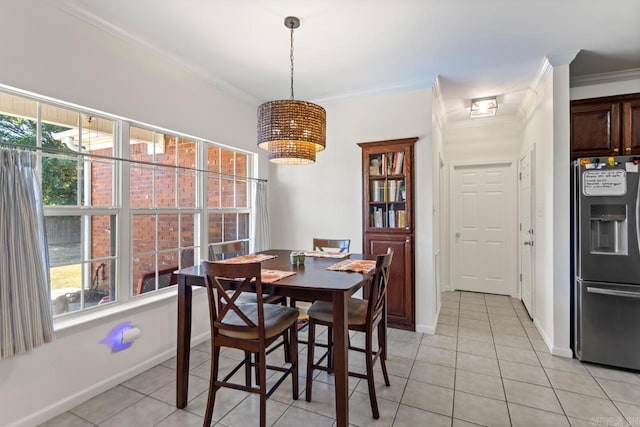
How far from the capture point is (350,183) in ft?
12.3

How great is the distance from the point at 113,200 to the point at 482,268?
4.89 metres

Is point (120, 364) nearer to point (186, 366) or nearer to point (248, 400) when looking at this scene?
point (186, 366)

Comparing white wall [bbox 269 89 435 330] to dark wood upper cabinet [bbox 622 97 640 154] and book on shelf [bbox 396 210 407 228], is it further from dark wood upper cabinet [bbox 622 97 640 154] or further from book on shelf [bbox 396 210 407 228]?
dark wood upper cabinet [bbox 622 97 640 154]

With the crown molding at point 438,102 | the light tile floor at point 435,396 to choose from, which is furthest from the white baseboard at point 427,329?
the crown molding at point 438,102

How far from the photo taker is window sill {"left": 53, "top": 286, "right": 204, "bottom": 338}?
6.70 ft

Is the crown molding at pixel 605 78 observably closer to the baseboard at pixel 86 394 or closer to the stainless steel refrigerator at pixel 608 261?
the stainless steel refrigerator at pixel 608 261

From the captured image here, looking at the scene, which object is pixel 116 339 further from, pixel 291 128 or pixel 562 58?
pixel 562 58

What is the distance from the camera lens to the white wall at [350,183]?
3334 mm

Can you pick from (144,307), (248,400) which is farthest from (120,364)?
(248,400)

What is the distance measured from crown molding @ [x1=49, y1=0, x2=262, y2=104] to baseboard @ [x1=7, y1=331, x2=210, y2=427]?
2590 mm

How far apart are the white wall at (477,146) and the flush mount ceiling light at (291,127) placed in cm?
309

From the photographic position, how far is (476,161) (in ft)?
15.4

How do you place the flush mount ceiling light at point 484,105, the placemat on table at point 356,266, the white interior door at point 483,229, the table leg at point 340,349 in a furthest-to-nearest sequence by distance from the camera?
the white interior door at point 483,229 → the flush mount ceiling light at point 484,105 → the placemat on table at point 356,266 → the table leg at point 340,349

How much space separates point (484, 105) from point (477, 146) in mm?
955
